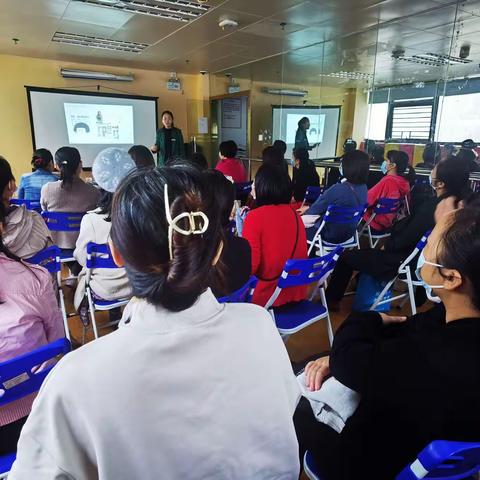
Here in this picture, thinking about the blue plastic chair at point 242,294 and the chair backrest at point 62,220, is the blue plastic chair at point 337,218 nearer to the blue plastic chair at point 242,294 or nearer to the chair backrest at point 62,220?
the blue plastic chair at point 242,294

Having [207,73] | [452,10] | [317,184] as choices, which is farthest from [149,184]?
[207,73]

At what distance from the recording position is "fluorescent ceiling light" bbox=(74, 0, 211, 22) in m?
3.69

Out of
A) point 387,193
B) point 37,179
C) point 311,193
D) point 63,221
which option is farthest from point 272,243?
point 37,179

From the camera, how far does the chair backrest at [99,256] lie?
1939 millimetres

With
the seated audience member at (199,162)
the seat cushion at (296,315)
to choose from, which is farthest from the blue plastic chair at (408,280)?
the seated audience member at (199,162)

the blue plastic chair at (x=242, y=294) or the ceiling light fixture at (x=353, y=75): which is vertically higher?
the ceiling light fixture at (x=353, y=75)

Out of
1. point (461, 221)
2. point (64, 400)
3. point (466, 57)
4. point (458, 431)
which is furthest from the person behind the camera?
point (466, 57)

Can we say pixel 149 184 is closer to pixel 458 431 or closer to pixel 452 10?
pixel 458 431

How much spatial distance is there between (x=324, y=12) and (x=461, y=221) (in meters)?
3.92

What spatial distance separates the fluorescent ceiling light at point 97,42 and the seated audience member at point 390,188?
408cm

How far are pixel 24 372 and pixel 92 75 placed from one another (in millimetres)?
7226

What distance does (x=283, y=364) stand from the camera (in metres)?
0.72

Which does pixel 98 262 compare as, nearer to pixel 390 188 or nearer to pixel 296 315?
pixel 296 315

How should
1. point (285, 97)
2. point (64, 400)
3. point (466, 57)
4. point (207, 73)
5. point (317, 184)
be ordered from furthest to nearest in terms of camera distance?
point (207, 73) < point (285, 97) < point (466, 57) < point (317, 184) < point (64, 400)
